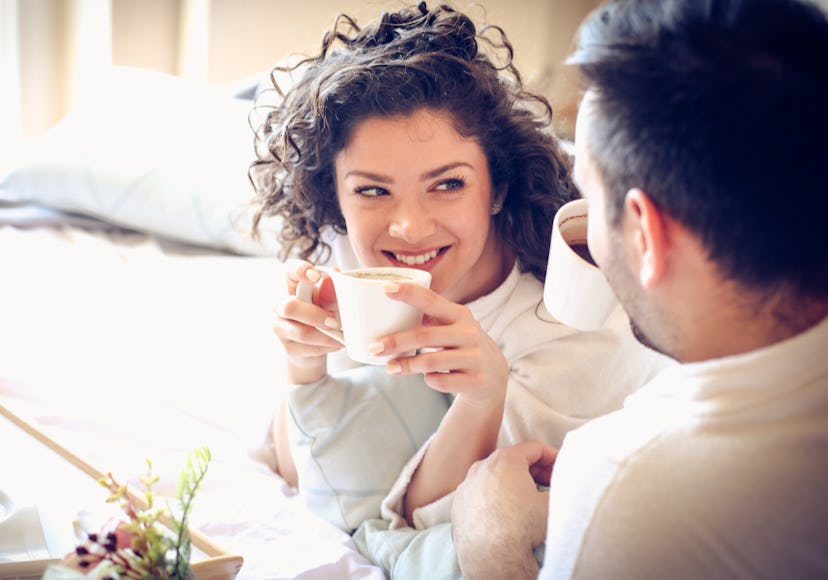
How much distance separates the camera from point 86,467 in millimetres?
1042

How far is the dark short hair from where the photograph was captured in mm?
674

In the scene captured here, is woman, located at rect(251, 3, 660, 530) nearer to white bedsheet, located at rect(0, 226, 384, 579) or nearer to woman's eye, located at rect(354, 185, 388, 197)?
woman's eye, located at rect(354, 185, 388, 197)

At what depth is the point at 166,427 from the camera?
1.45m

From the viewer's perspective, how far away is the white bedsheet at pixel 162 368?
47.7 inches

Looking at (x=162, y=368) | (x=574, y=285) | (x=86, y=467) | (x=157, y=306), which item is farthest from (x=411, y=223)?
(x=157, y=306)

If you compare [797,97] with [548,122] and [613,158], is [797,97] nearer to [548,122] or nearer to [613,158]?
[613,158]

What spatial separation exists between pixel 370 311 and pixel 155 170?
1.44 metres

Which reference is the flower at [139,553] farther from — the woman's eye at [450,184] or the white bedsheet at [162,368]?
the woman's eye at [450,184]

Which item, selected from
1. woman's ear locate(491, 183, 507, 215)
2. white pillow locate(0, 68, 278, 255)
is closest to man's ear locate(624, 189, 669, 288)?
woman's ear locate(491, 183, 507, 215)

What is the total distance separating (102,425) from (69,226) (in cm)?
106

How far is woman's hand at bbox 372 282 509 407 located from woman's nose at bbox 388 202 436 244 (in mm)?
194

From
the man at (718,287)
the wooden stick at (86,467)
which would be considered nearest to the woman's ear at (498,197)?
the man at (718,287)

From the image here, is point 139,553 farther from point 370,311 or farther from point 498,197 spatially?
point 498,197

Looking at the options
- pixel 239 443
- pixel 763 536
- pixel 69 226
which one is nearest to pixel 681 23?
pixel 763 536
